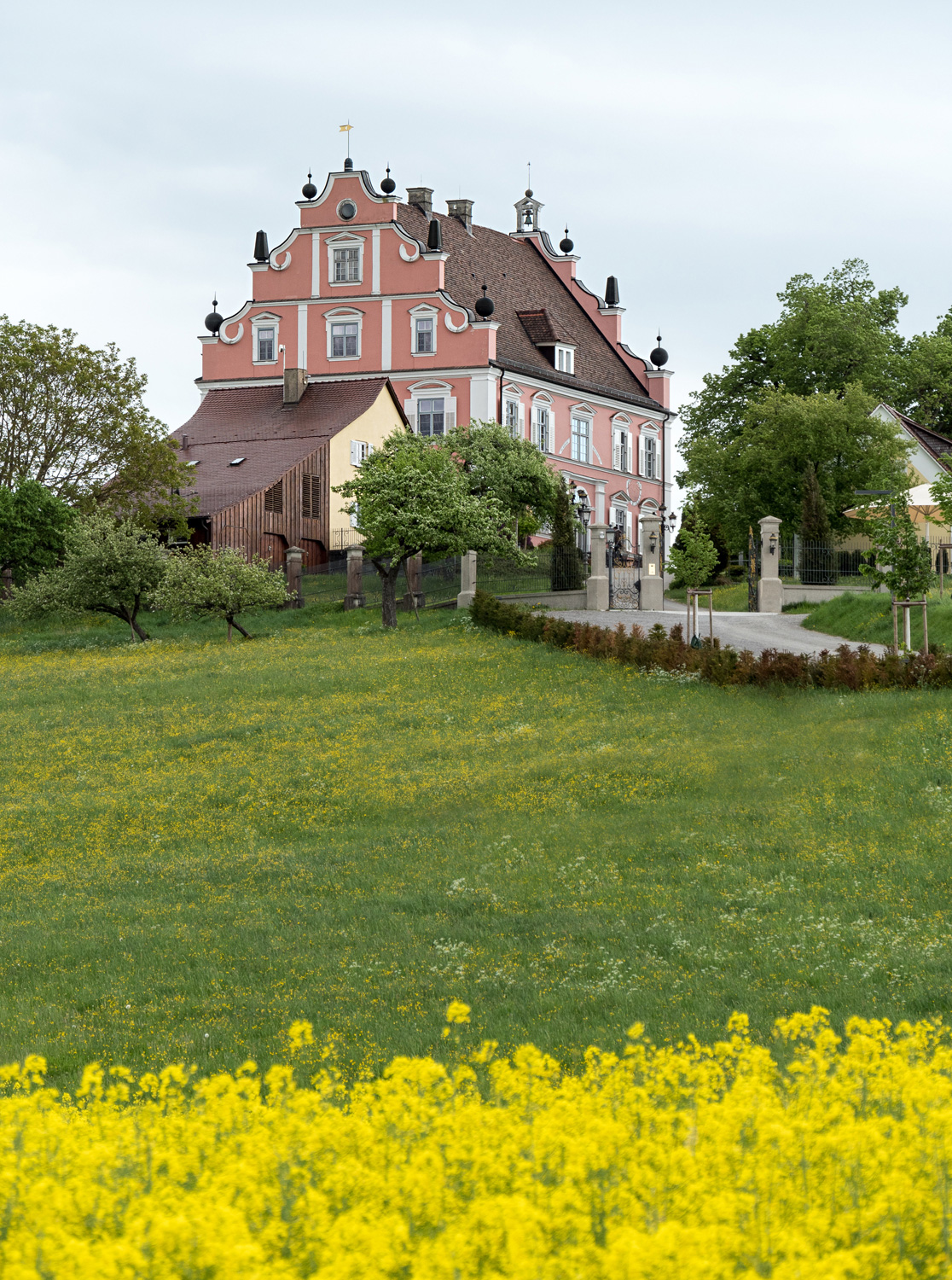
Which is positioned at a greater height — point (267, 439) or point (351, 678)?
point (267, 439)

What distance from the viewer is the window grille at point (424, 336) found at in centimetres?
6194

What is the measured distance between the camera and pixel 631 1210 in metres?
4.98

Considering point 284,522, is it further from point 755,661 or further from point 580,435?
point 755,661

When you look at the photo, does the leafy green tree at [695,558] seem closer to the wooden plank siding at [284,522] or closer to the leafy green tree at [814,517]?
the leafy green tree at [814,517]

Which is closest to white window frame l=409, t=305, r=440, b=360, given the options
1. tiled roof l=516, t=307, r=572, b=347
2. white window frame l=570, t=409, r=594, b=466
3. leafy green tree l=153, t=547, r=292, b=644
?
tiled roof l=516, t=307, r=572, b=347

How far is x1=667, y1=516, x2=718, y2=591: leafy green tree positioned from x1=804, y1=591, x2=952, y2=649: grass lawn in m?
14.5

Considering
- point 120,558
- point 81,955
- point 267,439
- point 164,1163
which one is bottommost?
point 81,955

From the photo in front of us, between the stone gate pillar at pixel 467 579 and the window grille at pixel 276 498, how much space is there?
42.3ft

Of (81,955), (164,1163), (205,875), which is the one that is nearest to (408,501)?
(205,875)

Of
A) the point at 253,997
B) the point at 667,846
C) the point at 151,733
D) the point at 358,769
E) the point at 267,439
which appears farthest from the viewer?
the point at 267,439

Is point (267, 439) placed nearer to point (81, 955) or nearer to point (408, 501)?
point (408, 501)

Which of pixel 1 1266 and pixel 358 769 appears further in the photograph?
pixel 358 769

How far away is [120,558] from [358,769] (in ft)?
70.4

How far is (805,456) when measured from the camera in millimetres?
55906
